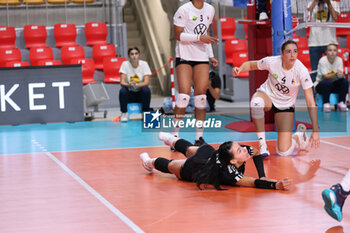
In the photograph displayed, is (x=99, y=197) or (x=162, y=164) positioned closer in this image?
(x=99, y=197)

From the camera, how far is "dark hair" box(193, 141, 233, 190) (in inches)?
211

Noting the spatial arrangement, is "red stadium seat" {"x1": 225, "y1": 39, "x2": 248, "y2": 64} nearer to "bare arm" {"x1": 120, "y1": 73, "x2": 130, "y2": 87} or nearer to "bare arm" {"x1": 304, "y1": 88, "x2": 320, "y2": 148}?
"bare arm" {"x1": 120, "y1": 73, "x2": 130, "y2": 87}

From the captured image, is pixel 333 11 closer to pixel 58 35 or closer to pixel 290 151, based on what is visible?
pixel 290 151

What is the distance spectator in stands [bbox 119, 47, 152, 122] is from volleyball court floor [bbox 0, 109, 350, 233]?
2.64m

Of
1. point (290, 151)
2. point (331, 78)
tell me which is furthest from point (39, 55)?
point (290, 151)

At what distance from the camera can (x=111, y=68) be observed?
14500 millimetres

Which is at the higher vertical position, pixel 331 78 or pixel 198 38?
pixel 198 38

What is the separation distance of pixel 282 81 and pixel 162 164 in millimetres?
1946

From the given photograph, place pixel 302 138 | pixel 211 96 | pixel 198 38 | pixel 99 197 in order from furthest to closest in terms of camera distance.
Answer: pixel 211 96 < pixel 198 38 < pixel 302 138 < pixel 99 197

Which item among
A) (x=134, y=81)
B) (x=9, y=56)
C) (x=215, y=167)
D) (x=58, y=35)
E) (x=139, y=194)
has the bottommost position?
(x=139, y=194)

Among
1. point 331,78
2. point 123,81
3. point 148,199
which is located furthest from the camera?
point 331,78

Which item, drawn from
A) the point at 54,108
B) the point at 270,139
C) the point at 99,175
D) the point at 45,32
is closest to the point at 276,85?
the point at 270,139

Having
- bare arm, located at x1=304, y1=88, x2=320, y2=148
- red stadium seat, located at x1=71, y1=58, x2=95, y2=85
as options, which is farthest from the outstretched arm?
red stadium seat, located at x1=71, y1=58, x2=95, y2=85

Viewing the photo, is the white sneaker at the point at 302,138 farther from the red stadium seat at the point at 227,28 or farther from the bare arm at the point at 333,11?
the red stadium seat at the point at 227,28
